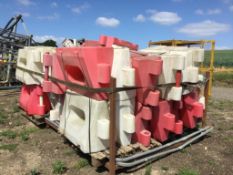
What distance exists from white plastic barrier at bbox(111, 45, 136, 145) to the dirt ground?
0.59 metres

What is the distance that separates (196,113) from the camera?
5.19 m

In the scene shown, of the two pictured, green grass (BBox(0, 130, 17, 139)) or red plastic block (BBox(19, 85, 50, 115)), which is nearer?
green grass (BBox(0, 130, 17, 139))

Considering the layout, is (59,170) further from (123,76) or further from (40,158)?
(123,76)

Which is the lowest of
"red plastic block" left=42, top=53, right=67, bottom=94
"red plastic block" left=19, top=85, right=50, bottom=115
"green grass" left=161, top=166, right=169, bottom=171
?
"green grass" left=161, top=166, right=169, bottom=171

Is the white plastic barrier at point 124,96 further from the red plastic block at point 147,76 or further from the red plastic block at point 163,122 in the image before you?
the red plastic block at point 163,122

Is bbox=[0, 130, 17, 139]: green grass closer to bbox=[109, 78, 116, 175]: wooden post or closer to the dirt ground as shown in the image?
the dirt ground

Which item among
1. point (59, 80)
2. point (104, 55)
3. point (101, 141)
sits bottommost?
point (101, 141)

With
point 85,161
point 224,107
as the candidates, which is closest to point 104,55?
point 85,161

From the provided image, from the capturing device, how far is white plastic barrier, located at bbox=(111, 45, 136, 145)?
12.3ft

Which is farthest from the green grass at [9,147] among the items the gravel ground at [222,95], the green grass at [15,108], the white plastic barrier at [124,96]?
the gravel ground at [222,95]

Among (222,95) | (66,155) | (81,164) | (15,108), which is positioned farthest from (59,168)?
(222,95)

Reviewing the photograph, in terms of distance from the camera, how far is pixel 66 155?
447 cm

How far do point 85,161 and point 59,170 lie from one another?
0.43 metres

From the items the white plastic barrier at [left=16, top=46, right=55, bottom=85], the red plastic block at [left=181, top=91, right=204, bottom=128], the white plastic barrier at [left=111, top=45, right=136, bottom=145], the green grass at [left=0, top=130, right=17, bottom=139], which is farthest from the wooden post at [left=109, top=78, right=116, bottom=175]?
the white plastic barrier at [left=16, top=46, right=55, bottom=85]
